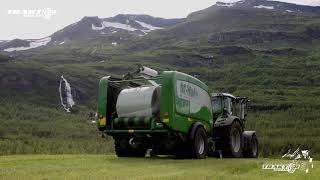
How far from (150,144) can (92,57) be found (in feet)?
497

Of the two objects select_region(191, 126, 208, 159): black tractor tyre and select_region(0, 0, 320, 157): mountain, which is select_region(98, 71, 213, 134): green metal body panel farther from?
select_region(0, 0, 320, 157): mountain

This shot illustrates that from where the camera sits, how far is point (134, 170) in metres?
15.4

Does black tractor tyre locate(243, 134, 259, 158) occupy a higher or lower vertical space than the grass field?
lower

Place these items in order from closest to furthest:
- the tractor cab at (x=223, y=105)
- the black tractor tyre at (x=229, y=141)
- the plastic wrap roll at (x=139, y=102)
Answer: the plastic wrap roll at (x=139, y=102) → the black tractor tyre at (x=229, y=141) → the tractor cab at (x=223, y=105)

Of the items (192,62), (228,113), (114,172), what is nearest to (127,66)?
(192,62)

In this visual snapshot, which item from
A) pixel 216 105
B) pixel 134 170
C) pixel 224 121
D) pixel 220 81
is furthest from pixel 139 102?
pixel 220 81

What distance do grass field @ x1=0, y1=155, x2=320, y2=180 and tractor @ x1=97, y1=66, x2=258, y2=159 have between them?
172cm

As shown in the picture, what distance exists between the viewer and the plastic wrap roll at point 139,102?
19594mm

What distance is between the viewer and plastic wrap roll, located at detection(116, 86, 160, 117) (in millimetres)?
19594

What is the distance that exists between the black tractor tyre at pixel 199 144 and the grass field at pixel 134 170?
5.74 feet

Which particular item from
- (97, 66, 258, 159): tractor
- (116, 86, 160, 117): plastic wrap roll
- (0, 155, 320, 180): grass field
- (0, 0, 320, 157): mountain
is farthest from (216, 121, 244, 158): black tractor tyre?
(0, 0, 320, 157): mountain

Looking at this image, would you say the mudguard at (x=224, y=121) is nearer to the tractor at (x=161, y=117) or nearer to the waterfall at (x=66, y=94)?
the tractor at (x=161, y=117)

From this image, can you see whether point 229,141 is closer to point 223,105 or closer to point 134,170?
point 223,105

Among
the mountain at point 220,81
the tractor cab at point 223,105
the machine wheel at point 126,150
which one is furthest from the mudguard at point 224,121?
the mountain at point 220,81
